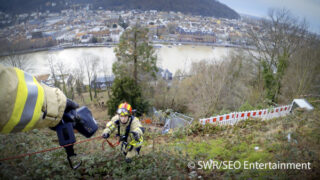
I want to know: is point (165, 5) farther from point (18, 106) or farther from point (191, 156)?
point (18, 106)

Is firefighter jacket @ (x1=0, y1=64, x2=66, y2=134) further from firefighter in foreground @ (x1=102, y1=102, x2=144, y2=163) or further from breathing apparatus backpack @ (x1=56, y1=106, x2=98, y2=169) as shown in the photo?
firefighter in foreground @ (x1=102, y1=102, x2=144, y2=163)

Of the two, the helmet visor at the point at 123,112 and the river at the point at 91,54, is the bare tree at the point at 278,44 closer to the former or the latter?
the river at the point at 91,54

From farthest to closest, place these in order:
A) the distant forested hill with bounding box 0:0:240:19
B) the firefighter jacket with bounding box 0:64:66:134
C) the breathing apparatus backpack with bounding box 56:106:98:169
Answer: the distant forested hill with bounding box 0:0:240:19 < the breathing apparatus backpack with bounding box 56:106:98:169 < the firefighter jacket with bounding box 0:64:66:134

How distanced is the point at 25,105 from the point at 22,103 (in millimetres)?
46

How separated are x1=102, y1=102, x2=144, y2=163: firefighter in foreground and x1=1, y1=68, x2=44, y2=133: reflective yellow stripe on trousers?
2052 millimetres

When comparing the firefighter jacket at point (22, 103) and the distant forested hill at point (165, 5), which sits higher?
the distant forested hill at point (165, 5)

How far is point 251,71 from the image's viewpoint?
64.1ft

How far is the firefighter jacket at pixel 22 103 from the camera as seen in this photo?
165 centimetres

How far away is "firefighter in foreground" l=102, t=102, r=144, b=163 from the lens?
397 cm

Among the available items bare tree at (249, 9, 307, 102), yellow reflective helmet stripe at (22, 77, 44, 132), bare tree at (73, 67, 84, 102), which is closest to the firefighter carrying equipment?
yellow reflective helmet stripe at (22, 77, 44, 132)

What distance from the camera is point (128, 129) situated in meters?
4.22

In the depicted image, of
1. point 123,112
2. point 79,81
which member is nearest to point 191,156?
point 123,112

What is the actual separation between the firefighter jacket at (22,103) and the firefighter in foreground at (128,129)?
1.85m

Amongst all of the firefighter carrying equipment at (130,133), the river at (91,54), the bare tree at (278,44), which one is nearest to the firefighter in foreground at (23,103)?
the firefighter carrying equipment at (130,133)
